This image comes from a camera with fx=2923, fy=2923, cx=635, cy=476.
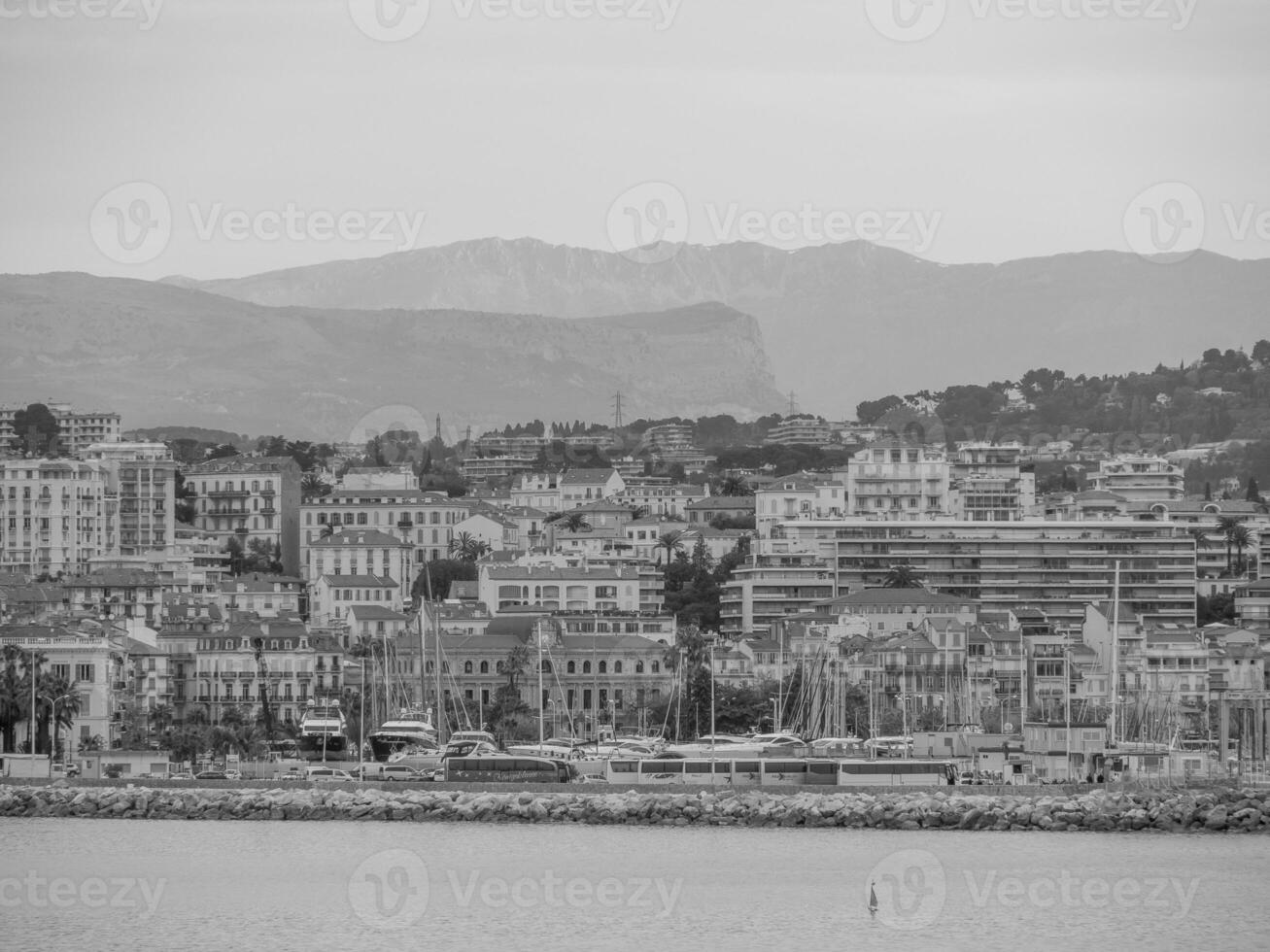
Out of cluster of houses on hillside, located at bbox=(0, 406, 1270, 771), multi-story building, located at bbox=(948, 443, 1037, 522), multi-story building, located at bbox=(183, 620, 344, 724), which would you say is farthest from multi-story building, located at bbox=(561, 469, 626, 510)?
multi-story building, located at bbox=(183, 620, 344, 724)

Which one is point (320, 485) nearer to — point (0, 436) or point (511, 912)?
point (0, 436)

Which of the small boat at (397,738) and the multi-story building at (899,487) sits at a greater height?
the multi-story building at (899,487)

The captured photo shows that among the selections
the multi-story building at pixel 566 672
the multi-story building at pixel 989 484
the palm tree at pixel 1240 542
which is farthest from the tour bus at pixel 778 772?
the palm tree at pixel 1240 542

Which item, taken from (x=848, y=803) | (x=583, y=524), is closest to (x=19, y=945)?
(x=848, y=803)

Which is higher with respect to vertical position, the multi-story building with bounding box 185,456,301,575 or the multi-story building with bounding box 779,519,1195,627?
the multi-story building with bounding box 185,456,301,575

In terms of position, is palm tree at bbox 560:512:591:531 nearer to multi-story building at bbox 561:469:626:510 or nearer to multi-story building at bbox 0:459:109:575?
multi-story building at bbox 561:469:626:510

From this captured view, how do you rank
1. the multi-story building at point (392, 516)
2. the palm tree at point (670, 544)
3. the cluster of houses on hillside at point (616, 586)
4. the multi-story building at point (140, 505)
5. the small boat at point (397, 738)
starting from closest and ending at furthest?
→ the small boat at point (397, 738), the cluster of houses on hillside at point (616, 586), the multi-story building at point (140, 505), the palm tree at point (670, 544), the multi-story building at point (392, 516)

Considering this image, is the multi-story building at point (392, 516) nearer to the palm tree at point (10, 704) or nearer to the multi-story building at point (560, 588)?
the multi-story building at point (560, 588)
